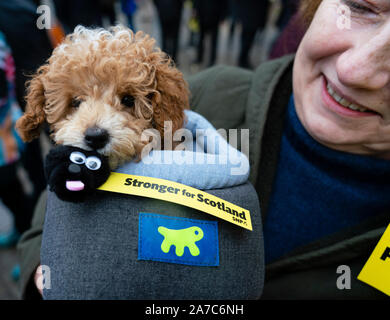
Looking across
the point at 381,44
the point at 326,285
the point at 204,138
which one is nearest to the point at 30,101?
the point at 204,138

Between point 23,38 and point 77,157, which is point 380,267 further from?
point 23,38

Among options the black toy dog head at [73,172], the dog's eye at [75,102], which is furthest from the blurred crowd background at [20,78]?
the black toy dog head at [73,172]

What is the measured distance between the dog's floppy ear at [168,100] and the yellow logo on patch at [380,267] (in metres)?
0.98

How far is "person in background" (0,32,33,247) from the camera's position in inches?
83.2

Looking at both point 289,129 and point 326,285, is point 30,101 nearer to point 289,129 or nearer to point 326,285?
point 289,129

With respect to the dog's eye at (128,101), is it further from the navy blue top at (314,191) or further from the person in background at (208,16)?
the person in background at (208,16)

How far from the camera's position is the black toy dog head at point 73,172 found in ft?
3.14

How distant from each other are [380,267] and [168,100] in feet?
3.76

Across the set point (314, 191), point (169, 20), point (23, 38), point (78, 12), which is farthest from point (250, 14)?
point (314, 191)

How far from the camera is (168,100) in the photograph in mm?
1391

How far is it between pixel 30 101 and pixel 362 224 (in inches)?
65.2

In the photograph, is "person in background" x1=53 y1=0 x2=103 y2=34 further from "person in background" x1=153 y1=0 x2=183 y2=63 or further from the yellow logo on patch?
the yellow logo on patch

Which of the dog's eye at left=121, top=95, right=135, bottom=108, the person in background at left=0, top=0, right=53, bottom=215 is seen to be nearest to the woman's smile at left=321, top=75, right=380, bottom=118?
the dog's eye at left=121, top=95, right=135, bottom=108
